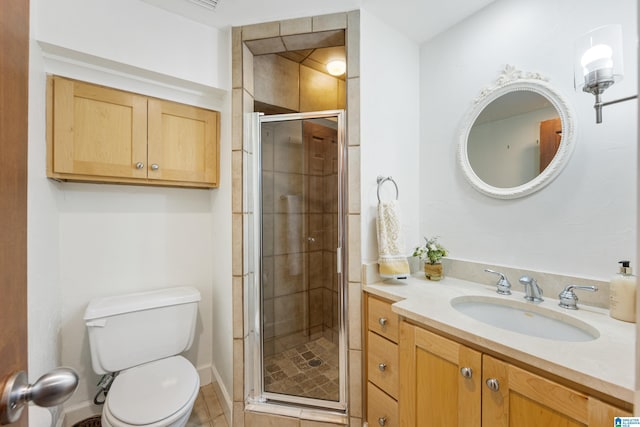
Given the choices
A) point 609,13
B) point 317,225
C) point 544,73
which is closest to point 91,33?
point 317,225

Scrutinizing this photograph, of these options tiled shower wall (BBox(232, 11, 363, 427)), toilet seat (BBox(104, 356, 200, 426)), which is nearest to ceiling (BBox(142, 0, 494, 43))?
tiled shower wall (BBox(232, 11, 363, 427))

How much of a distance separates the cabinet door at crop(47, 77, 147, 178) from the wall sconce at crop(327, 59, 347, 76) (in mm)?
1373

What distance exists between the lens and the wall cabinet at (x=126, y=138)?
1.30 m

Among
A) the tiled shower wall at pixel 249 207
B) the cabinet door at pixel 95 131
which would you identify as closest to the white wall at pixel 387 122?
the tiled shower wall at pixel 249 207

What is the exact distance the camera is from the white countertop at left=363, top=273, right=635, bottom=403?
2.21 ft

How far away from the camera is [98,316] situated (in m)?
1.34

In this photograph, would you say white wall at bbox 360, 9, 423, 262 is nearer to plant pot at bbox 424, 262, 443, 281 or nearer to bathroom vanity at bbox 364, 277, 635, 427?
plant pot at bbox 424, 262, 443, 281

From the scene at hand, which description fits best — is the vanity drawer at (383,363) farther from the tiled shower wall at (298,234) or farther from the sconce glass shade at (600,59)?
the sconce glass shade at (600,59)

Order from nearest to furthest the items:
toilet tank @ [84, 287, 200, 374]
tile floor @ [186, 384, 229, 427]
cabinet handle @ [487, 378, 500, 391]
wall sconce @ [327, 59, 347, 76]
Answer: cabinet handle @ [487, 378, 500, 391] → toilet tank @ [84, 287, 200, 374] → tile floor @ [186, 384, 229, 427] → wall sconce @ [327, 59, 347, 76]

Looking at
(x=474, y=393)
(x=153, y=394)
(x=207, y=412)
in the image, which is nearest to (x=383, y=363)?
(x=474, y=393)

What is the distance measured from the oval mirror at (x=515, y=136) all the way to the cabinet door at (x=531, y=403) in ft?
2.88

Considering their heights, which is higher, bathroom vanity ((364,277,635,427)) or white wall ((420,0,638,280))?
white wall ((420,0,638,280))

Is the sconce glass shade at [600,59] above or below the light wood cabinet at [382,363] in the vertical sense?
above

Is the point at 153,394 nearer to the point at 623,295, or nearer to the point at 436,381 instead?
the point at 436,381
